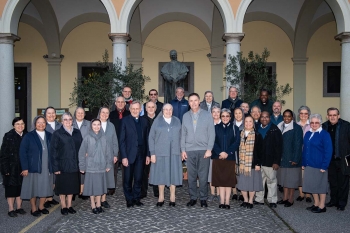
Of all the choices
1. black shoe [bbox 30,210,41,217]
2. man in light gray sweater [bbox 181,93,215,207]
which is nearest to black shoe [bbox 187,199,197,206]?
man in light gray sweater [bbox 181,93,215,207]

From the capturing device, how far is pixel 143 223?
6004mm

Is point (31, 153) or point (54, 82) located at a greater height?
point (54, 82)

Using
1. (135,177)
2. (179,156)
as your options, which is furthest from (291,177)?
(135,177)

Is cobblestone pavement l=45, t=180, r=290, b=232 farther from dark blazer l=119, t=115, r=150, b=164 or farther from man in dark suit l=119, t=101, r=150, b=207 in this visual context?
dark blazer l=119, t=115, r=150, b=164

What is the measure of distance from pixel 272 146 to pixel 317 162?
77cm

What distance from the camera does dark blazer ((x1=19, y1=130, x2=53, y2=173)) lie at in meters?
6.27

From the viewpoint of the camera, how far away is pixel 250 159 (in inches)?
267

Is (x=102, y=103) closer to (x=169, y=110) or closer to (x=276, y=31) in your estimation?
(x=169, y=110)

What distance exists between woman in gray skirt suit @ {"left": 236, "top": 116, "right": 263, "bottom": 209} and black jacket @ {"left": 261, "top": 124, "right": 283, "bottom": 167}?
11 cm

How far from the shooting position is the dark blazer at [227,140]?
22.3 feet

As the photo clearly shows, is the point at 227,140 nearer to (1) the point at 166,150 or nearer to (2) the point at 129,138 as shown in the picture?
(1) the point at 166,150

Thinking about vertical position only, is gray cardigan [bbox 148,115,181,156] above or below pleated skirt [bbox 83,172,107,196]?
above

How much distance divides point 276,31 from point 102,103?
8.51m

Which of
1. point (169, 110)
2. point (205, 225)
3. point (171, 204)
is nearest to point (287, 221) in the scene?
point (205, 225)
